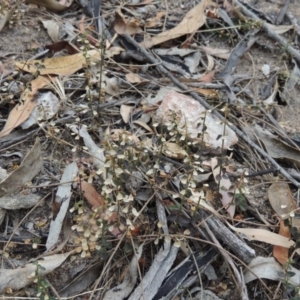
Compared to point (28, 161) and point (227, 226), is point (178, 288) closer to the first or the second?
point (227, 226)

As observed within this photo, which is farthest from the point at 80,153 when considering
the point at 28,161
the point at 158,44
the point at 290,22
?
the point at 290,22

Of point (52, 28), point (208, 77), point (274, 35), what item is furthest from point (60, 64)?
point (274, 35)

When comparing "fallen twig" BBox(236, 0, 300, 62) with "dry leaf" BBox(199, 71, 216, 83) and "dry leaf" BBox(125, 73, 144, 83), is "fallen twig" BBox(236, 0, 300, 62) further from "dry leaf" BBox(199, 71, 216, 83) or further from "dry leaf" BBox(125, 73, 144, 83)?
"dry leaf" BBox(125, 73, 144, 83)

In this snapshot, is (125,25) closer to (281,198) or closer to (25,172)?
(25,172)

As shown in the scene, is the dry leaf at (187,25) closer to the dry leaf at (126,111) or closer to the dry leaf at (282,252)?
the dry leaf at (126,111)

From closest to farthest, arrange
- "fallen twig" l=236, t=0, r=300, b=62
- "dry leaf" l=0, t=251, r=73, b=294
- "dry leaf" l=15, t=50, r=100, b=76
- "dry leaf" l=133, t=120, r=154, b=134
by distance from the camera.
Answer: "dry leaf" l=0, t=251, r=73, b=294
"dry leaf" l=133, t=120, r=154, b=134
"dry leaf" l=15, t=50, r=100, b=76
"fallen twig" l=236, t=0, r=300, b=62

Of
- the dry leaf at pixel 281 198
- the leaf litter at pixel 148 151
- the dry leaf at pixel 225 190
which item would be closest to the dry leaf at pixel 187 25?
the leaf litter at pixel 148 151

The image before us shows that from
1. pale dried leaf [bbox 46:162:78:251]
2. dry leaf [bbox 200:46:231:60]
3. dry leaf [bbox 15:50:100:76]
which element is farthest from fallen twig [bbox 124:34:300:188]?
pale dried leaf [bbox 46:162:78:251]

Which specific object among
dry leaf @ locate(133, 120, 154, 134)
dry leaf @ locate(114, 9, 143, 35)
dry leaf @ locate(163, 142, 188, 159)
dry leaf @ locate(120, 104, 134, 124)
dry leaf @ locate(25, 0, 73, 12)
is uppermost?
dry leaf @ locate(25, 0, 73, 12)

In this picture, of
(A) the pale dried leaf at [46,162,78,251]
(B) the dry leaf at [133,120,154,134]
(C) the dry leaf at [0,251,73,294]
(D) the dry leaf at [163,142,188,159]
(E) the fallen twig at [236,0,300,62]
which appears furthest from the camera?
(E) the fallen twig at [236,0,300,62]
